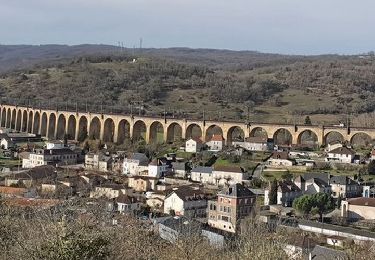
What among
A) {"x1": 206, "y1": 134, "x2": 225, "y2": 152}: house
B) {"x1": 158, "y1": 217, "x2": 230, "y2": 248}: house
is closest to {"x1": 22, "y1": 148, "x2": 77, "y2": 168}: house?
{"x1": 206, "y1": 134, "x2": 225, "y2": 152}: house

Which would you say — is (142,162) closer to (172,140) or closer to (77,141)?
(172,140)

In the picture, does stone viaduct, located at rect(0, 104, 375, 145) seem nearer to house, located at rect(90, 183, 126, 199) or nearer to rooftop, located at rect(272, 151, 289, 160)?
rooftop, located at rect(272, 151, 289, 160)

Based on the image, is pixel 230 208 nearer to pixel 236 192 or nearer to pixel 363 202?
pixel 236 192

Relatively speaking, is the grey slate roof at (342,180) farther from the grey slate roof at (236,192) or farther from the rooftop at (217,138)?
the rooftop at (217,138)

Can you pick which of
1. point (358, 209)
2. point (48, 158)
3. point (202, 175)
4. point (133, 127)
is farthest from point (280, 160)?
point (133, 127)

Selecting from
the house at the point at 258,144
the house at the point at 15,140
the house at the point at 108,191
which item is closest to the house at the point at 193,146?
the house at the point at 258,144

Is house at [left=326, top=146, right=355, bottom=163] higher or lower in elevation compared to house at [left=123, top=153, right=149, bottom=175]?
higher
